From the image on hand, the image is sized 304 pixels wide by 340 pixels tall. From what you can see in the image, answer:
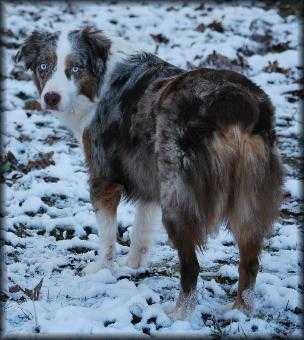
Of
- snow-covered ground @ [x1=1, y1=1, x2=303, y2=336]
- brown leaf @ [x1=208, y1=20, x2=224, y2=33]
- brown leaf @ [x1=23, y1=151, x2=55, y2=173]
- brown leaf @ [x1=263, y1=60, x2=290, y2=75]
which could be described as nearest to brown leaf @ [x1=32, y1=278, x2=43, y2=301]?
snow-covered ground @ [x1=1, y1=1, x2=303, y2=336]

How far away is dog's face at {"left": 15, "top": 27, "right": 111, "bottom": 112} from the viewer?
4.86 meters

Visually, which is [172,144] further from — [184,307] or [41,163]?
[41,163]

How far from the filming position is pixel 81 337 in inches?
146

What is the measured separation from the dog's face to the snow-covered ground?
4.16ft

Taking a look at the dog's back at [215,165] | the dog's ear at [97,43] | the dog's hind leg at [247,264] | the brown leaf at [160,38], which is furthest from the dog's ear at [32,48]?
the brown leaf at [160,38]

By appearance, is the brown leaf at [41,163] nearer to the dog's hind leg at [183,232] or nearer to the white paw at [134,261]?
the white paw at [134,261]

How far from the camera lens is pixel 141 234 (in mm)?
5137

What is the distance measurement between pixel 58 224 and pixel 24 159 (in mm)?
1641

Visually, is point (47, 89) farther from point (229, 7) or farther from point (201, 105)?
point (229, 7)

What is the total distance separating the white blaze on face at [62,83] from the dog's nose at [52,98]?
23mm

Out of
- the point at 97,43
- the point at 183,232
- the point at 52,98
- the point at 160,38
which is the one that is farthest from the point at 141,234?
the point at 160,38

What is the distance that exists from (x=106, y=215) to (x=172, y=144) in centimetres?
130

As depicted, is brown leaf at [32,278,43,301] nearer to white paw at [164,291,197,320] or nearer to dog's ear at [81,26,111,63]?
white paw at [164,291,197,320]

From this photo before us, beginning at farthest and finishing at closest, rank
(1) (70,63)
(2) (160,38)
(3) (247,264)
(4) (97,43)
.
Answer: (2) (160,38) < (4) (97,43) < (1) (70,63) < (3) (247,264)
